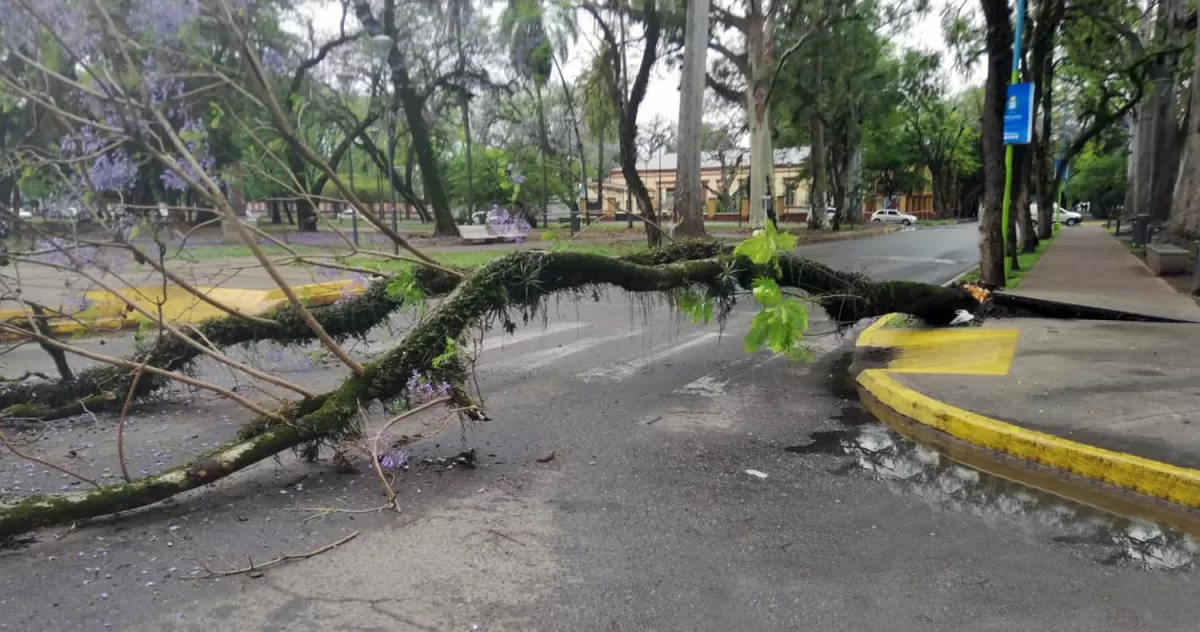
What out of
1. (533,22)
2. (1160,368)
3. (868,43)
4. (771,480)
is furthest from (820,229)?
(771,480)

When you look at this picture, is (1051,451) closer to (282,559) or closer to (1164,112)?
(282,559)

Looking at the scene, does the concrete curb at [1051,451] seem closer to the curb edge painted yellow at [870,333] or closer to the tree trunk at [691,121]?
the curb edge painted yellow at [870,333]

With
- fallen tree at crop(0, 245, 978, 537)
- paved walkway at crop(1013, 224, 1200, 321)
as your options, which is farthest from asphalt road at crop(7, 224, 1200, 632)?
paved walkway at crop(1013, 224, 1200, 321)

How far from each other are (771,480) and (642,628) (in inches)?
71.6

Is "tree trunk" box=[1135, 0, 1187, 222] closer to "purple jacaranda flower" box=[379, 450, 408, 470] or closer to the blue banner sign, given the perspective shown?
the blue banner sign

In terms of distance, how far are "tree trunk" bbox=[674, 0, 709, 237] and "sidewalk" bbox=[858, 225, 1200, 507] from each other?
392 inches

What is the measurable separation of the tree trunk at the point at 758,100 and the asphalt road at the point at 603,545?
18.9 meters

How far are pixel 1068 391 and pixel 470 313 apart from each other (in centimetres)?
439

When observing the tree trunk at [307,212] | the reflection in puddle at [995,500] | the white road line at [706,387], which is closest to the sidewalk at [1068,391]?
the reflection in puddle at [995,500]

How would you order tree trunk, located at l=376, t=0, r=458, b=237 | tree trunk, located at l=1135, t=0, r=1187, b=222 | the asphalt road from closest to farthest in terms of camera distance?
the asphalt road → tree trunk, located at l=1135, t=0, r=1187, b=222 → tree trunk, located at l=376, t=0, r=458, b=237

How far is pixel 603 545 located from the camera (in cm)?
365

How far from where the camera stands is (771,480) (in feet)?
14.9

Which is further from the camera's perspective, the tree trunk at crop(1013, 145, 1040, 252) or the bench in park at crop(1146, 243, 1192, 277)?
the tree trunk at crop(1013, 145, 1040, 252)

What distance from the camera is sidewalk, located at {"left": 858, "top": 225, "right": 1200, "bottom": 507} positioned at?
4.50m
